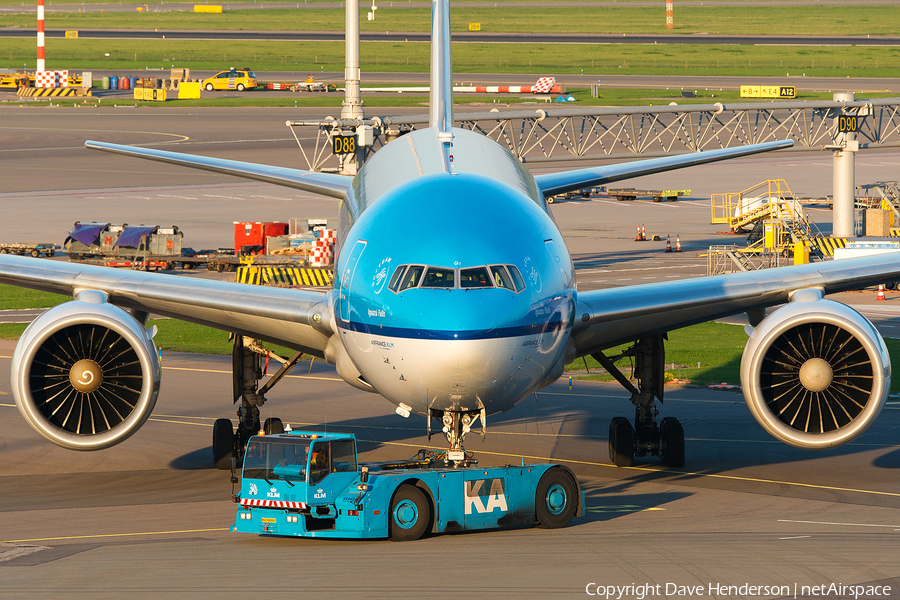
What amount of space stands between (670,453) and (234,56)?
568ft

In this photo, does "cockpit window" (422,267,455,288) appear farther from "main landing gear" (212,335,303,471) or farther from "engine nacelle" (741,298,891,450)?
"main landing gear" (212,335,303,471)

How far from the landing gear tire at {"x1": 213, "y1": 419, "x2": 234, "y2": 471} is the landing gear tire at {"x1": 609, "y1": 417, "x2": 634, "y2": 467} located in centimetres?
877

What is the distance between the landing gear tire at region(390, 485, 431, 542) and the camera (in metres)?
20.3

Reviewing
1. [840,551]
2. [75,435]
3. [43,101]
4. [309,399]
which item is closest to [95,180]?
[43,101]

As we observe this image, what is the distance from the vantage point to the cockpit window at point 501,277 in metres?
19.0

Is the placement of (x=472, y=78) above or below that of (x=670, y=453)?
above

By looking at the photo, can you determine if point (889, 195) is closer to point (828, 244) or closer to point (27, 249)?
point (828, 244)

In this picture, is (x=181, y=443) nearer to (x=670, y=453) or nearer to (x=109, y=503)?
(x=109, y=503)

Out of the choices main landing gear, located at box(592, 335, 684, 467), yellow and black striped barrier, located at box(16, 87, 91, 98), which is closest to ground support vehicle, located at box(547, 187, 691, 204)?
main landing gear, located at box(592, 335, 684, 467)

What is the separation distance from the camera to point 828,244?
208 ft

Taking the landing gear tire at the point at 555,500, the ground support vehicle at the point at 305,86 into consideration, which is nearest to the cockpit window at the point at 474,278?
the landing gear tire at the point at 555,500

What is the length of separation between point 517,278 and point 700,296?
6123mm

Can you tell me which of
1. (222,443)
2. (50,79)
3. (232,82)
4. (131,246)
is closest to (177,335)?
(131,246)

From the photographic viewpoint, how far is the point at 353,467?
834 inches
